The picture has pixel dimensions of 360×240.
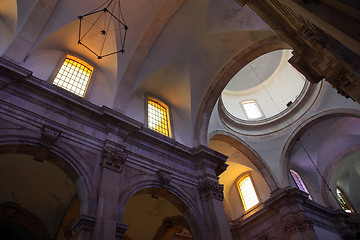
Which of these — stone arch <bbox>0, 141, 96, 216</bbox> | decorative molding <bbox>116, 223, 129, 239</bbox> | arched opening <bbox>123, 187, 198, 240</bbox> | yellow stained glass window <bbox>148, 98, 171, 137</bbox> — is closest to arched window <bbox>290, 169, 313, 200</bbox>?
arched opening <bbox>123, 187, 198, 240</bbox>

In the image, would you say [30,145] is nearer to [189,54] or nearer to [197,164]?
[197,164]

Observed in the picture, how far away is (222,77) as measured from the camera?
41.8 feet

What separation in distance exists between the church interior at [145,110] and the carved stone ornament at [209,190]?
0.04 meters

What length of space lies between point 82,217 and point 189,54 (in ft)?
27.4

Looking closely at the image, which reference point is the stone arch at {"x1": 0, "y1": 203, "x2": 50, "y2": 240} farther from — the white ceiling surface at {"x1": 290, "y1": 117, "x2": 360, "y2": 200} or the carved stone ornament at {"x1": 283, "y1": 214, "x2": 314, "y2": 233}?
the white ceiling surface at {"x1": 290, "y1": 117, "x2": 360, "y2": 200}

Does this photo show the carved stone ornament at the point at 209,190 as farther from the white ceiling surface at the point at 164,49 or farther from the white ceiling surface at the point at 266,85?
the white ceiling surface at the point at 266,85

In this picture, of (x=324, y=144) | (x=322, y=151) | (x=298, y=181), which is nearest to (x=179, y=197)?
(x=298, y=181)

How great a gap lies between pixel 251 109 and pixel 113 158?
14.7m

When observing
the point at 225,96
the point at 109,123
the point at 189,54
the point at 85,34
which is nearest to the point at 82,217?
the point at 109,123

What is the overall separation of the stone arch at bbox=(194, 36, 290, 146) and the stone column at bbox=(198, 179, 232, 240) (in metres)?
2.21

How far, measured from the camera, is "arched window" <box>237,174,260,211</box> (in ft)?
57.2

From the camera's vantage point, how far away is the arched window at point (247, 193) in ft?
57.2

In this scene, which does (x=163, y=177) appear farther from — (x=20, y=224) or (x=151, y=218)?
(x=20, y=224)

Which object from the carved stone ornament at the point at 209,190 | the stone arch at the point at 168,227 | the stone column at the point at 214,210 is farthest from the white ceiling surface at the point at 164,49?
the stone arch at the point at 168,227
